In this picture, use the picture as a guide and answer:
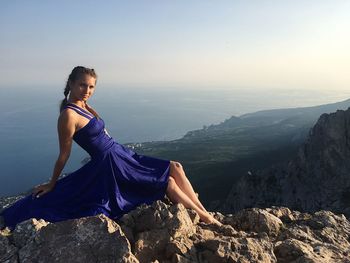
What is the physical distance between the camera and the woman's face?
9359 mm

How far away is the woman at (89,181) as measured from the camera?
9.01 meters

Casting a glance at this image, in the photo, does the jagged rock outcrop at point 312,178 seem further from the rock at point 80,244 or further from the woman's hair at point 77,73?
the rock at point 80,244

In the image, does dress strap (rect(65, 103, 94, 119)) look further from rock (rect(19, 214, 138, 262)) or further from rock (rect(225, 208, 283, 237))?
rock (rect(225, 208, 283, 237))

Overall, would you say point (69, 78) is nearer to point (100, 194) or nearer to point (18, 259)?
point (100, 194)

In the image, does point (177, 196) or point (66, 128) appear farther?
point (177, 196)

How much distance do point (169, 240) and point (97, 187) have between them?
7.54 feet

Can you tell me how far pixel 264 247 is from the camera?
8625mm

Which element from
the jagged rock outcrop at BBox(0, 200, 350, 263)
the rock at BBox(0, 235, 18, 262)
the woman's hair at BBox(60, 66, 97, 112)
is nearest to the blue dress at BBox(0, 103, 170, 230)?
the woman's hair at BBox(60, 66, 97, 112)

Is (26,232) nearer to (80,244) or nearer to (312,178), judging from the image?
(80,244)

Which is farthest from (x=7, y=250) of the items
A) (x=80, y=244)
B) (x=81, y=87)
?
(x=81, y=87)

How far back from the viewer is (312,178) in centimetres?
6003

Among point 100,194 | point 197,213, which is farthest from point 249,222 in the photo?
point 100,194

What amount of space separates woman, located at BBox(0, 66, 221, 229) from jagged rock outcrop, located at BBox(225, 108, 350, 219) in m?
47.3

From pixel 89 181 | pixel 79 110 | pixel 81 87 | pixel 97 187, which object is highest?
pixel 81 87
